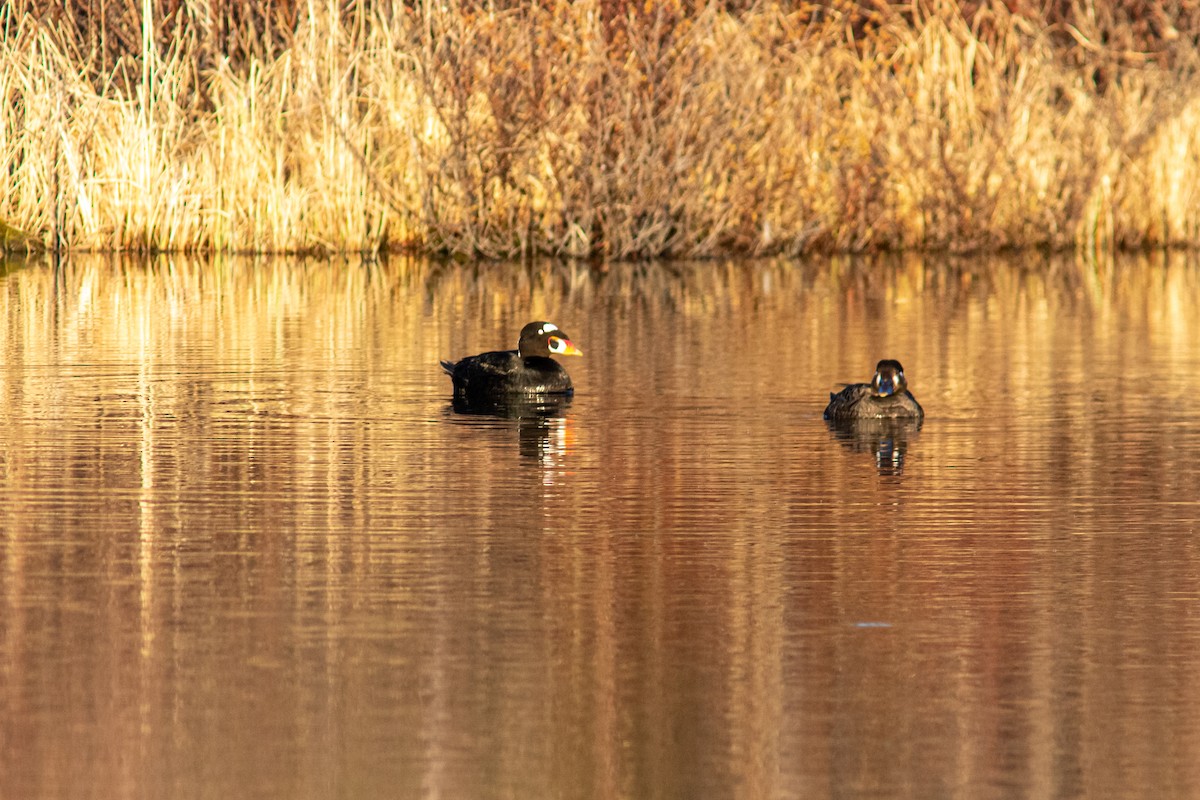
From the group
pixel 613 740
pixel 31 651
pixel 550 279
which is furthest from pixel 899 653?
pixel 550 279

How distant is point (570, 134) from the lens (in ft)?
79.4

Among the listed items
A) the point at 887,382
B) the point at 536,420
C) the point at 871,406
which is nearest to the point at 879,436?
the point at 871,406

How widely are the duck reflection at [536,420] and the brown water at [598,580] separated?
5cm

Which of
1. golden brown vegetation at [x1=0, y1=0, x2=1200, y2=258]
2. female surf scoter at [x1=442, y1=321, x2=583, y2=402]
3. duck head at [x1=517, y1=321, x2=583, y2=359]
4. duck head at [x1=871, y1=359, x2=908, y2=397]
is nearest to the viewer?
duck head at [x1=871, y1=359, x2=908, y2=397]

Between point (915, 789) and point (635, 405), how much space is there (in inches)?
292

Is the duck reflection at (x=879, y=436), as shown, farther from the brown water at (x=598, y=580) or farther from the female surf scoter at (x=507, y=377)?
the female surf scoter at (x=507, y=377)

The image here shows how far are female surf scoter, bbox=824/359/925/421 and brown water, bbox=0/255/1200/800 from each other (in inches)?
7.2

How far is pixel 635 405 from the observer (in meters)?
12.8

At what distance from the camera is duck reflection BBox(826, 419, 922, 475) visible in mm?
11000

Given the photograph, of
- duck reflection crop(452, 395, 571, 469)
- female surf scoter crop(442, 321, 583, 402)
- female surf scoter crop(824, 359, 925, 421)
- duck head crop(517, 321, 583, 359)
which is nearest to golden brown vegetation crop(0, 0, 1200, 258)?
duck head crop(517, 321, 583, 359)

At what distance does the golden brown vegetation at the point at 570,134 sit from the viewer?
945 inches

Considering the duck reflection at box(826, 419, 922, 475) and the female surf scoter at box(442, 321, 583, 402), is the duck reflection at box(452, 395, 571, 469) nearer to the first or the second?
the female surf scoter at box(442, 321, 583, 402)

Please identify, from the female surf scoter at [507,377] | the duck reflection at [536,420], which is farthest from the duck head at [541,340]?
the duck reflection at [536,420]

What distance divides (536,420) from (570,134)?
39.9 ft
